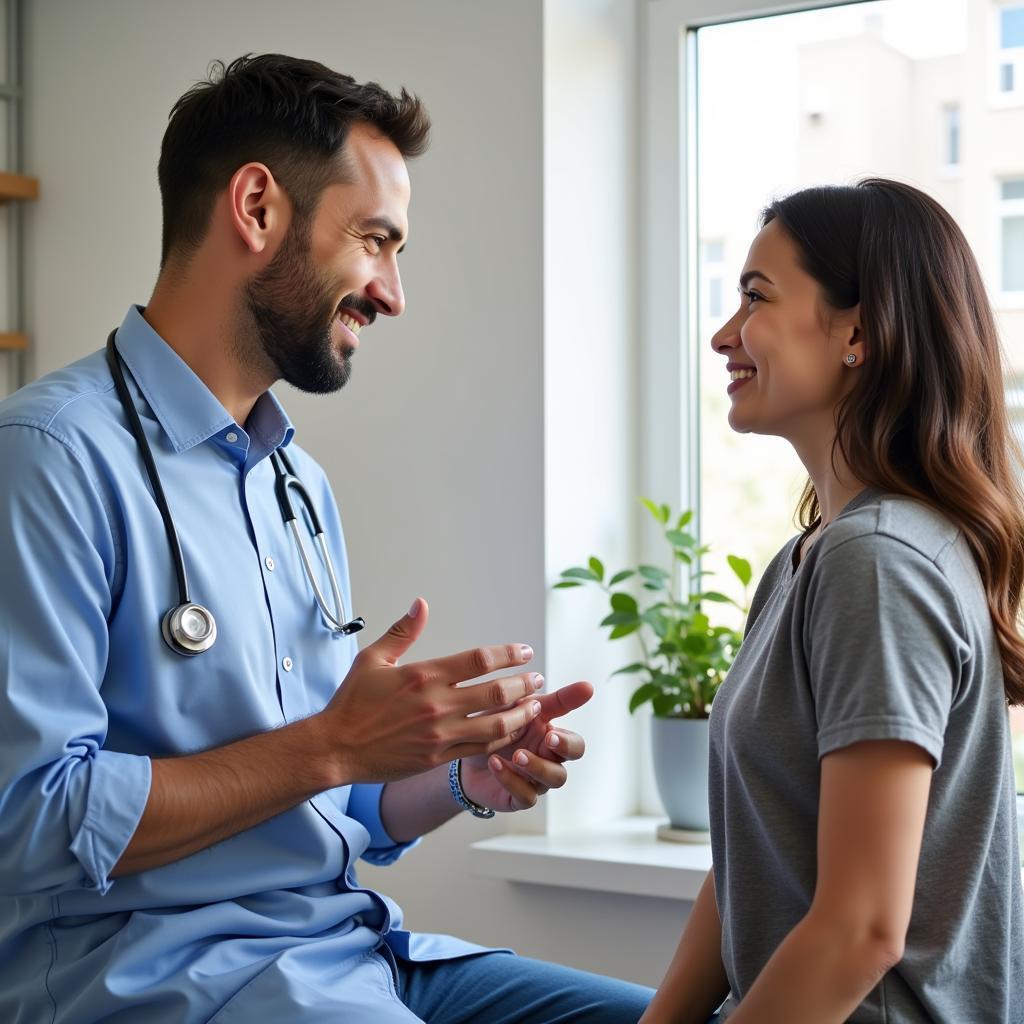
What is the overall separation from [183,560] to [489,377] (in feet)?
3.24

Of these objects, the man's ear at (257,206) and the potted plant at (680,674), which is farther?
the potted plant at (680,674)

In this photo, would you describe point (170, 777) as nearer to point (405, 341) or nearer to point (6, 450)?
point (6, 450)

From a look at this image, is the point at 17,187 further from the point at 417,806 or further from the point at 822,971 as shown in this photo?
the point at 822,971

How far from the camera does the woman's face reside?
4.36 feet

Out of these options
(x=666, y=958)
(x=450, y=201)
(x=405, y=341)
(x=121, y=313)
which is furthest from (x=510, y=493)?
(x=121, y=313)

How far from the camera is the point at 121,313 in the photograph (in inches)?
106

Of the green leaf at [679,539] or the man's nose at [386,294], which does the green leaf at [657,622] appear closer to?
the green leaf at [679,539]

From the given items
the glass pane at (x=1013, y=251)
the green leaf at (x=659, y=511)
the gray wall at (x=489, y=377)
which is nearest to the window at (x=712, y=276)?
the gray wall at (x=489, y=377)

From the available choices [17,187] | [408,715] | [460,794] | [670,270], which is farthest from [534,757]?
[17,187]

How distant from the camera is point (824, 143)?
7.92 feet

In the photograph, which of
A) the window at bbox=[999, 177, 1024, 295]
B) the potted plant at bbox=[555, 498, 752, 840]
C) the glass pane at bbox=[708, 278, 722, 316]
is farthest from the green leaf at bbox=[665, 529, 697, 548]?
the window at bbox=[999, 177, 1024, 295]

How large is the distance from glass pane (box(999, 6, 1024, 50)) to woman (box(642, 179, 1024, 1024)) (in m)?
1.12

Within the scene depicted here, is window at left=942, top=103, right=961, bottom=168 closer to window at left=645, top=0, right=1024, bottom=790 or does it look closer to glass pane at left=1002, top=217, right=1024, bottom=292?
window at left=645, top=0, right=1024, bottom=790

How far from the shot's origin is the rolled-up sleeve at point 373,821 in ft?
5.65
